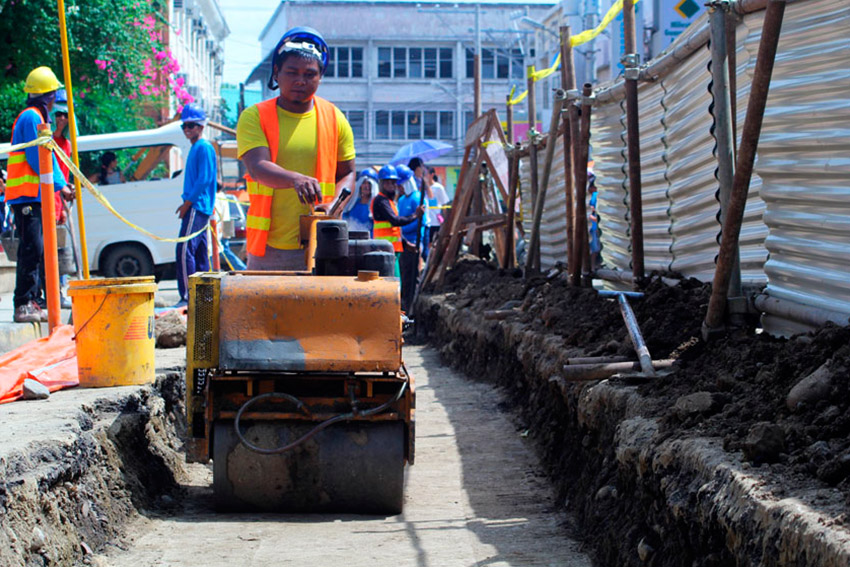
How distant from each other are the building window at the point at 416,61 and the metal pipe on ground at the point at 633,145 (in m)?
52.6

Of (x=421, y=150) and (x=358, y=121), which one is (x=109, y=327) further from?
(x=358, y=121)

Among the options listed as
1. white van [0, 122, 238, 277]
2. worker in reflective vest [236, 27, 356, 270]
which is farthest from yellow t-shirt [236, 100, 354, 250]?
white van [0, 122, 238, 277]

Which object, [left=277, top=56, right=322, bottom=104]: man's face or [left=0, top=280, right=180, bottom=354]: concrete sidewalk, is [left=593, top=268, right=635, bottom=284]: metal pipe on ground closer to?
[left=277, top=56, right=322, bottom=104]: man's face

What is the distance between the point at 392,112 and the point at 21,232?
5033 centimetres

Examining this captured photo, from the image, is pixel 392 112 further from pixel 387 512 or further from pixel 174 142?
pixel 387 512

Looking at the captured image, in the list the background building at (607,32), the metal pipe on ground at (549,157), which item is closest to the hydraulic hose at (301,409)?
the background building at (607,32)

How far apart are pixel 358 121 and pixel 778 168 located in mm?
53617

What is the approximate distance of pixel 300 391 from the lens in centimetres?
496

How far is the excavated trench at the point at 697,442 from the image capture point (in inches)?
117

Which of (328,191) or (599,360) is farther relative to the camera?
Answer: (328,191)

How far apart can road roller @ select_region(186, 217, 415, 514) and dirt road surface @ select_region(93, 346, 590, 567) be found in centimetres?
15

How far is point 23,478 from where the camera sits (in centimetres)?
400

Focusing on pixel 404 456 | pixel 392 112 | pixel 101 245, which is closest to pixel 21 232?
pixel 404 456

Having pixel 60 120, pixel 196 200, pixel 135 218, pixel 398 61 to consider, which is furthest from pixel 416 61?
pixel 60 120
